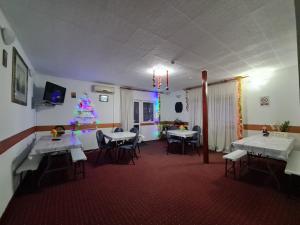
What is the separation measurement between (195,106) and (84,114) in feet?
14.4

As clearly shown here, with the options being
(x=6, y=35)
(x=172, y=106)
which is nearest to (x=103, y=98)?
(x=172, y=106)

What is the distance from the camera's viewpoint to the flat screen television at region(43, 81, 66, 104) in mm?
3980

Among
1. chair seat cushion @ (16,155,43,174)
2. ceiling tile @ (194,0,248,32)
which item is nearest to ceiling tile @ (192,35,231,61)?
ceiling tile @ (194,0,248,32)

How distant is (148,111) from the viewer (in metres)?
7.20

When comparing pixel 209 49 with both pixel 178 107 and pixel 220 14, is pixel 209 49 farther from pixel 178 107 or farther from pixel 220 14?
pixel 178 107

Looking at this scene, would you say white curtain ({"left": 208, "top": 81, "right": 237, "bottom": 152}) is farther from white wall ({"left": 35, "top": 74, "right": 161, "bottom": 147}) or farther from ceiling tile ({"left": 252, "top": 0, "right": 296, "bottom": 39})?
white wall ({"left": 35, "top": 74, "right": 161, "bottom": 147})

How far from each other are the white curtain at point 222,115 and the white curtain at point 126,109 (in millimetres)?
3273

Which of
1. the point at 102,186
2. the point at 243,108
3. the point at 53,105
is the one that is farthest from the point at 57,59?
the point at 243,108

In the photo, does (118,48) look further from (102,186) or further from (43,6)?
(102,186)

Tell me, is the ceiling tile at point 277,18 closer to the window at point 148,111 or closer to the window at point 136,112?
the window at point 136,112

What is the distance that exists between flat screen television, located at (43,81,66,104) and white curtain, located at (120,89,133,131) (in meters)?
2.24

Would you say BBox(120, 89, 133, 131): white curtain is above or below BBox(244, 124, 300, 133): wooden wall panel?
above

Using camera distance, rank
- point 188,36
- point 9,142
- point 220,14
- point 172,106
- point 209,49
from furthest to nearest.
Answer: point 172,106
point 209,49
point 188,36
point 9,142
point 220,14

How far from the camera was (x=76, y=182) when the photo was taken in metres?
2.76
